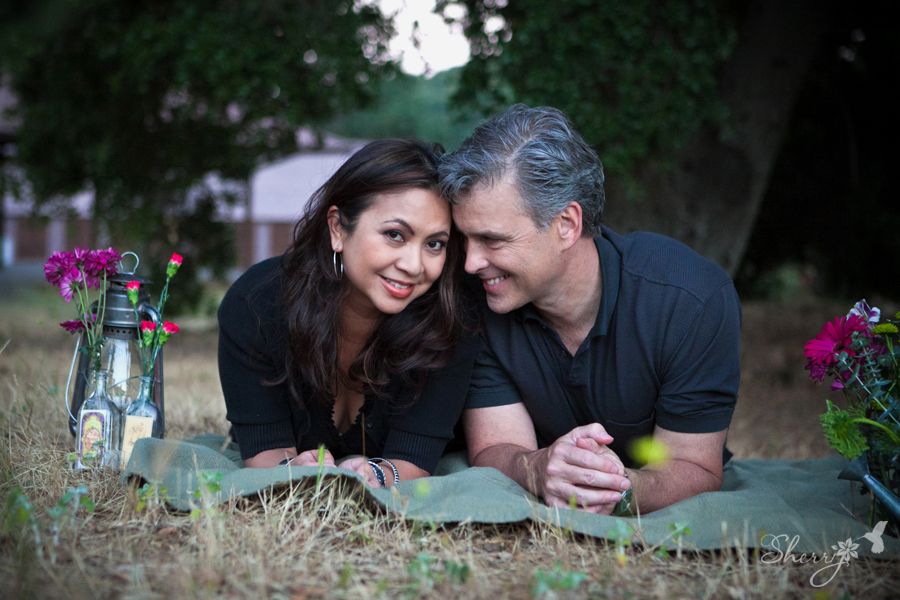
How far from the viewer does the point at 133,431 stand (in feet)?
11.8

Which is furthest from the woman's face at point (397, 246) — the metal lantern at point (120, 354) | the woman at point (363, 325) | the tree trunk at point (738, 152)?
the tree trunk at point (738, 152)

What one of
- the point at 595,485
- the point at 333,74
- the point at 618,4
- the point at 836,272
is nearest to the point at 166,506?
the point at 595,485

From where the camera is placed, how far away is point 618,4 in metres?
6.08

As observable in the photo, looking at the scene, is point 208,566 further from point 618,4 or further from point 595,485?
point 618,4

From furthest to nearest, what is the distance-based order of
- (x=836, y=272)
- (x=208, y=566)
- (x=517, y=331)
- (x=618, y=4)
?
1. (x=836, y=272)
2. (x=618, y=4)
3. (x=517, y=331)
4. (x=208, y=566)

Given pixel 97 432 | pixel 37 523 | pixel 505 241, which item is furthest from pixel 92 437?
pixel 505 241

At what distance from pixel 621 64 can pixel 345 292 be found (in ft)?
11.5

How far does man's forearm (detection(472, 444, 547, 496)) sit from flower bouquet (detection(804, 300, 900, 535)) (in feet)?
3.31

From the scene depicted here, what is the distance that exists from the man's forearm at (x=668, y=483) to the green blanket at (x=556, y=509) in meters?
0.08

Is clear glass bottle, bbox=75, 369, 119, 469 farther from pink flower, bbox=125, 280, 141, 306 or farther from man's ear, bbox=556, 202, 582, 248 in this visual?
man's ear, bbox=556, 202, 582, 248

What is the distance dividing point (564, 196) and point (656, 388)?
834 mm

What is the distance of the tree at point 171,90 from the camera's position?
7012mm

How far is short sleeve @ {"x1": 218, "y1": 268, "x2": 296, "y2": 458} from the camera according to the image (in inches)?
138

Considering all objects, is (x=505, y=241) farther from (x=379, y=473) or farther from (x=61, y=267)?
(x=61, y=267)
